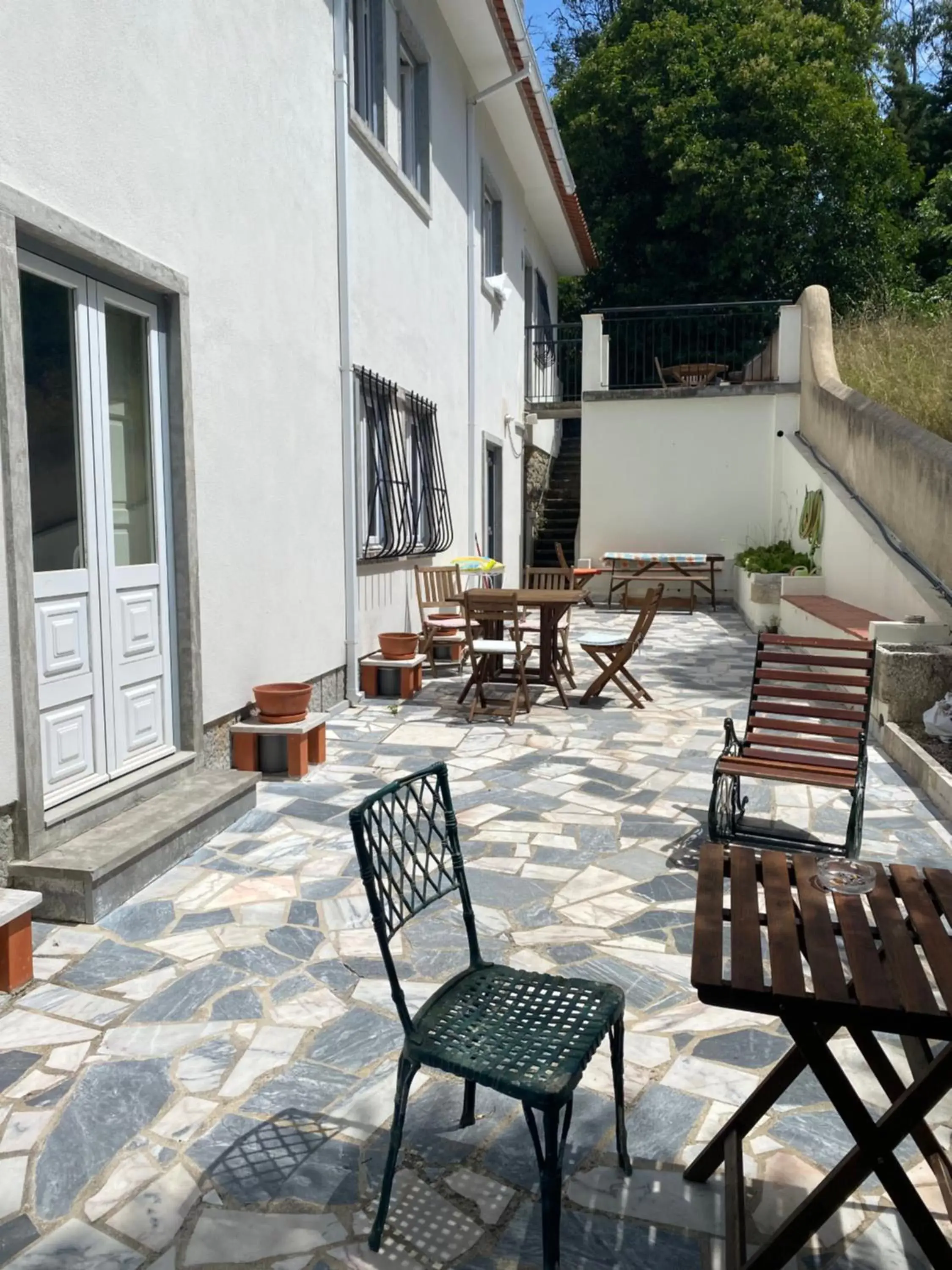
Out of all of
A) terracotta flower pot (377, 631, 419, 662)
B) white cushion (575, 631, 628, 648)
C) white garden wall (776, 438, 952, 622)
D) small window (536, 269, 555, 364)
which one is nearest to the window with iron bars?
terracotta flower pot (377, 631, 419, 662)

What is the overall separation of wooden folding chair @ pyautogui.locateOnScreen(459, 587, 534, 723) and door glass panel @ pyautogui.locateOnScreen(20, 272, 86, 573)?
352 centimetres

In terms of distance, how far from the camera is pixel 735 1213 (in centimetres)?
206

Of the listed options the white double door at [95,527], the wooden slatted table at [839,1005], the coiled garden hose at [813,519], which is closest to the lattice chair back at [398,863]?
the wooden slatted table at [839,1005]

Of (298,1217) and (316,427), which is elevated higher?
(316,427)

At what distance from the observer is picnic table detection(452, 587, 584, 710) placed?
749 centimetres

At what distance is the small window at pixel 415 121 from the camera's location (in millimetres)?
9125

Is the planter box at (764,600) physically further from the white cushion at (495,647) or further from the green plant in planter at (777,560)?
the white cushion at (495,647)

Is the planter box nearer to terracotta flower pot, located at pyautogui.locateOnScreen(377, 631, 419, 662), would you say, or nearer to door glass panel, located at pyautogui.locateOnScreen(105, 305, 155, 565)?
terracotta flower pot, located at pyautogui.locateOnScreen(377, 631, 419, 662)

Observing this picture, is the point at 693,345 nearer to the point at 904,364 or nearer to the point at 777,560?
the point at 777,560

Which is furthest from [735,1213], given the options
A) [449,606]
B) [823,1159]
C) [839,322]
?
[839,322]

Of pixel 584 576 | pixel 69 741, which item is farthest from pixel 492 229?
pixel 69 741

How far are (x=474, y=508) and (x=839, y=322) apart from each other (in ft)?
24.1

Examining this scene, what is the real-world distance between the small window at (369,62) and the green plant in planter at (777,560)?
6820 mm

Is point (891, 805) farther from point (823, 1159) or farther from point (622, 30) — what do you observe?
point (622, 30)
